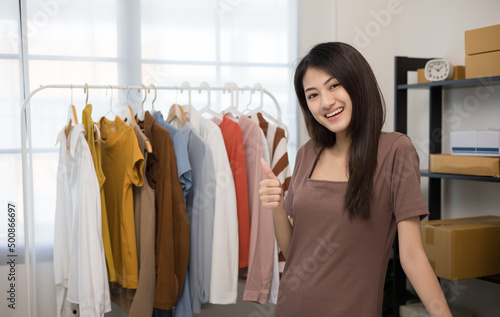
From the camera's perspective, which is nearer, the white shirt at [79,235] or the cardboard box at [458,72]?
the white shirt at [79,235]

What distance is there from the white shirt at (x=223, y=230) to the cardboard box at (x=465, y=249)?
2.99 feet

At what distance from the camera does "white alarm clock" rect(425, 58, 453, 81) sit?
2.33 metres

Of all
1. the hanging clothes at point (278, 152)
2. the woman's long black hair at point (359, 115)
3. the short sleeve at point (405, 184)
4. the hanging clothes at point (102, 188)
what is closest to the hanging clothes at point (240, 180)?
the hanging clothes at point (278, 152)

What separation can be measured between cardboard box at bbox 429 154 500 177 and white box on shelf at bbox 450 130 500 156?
0.04m

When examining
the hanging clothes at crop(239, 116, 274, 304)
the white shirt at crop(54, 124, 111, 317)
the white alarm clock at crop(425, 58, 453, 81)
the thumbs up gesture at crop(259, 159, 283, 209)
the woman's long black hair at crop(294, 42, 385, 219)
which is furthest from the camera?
the white alarm clock at crop(425, 58, 453, 81)

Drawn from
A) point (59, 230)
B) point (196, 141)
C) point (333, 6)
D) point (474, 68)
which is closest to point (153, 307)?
point (59, 230)

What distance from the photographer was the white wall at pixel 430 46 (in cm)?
245

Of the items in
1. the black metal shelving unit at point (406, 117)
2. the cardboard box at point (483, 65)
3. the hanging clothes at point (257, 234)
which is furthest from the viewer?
the black metal shelving unit at point (406, 117)

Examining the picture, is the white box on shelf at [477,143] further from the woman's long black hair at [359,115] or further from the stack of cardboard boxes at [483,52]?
the woman's long black hair at [359,115]

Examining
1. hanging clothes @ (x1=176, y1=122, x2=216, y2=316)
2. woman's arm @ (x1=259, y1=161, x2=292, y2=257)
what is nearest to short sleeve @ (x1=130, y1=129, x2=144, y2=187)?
hanging clothes @ (x1=176, y1=122, x2=216, y2=316)

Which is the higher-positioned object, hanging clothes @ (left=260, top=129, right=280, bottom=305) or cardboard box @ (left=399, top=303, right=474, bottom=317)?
hanging clothes @ (left=260, top=129, right=280, bottom=305)

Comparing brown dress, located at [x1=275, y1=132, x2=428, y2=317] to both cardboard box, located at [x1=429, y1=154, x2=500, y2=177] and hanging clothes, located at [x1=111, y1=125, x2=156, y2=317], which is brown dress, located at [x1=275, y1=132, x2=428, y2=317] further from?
cardboard box, located at [x1=429, y1=154, x2=500, y2=177]

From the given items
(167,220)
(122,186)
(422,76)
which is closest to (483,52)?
(422,76)

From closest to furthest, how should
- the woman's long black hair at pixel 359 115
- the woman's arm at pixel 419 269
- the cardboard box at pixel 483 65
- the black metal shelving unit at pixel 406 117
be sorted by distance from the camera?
the woman's arm at pixel 419 269
the woman's long black hair at pixel 359 115
the cardboard box at pixel 483 65
the black metal shelving unit at pixel 406 117
